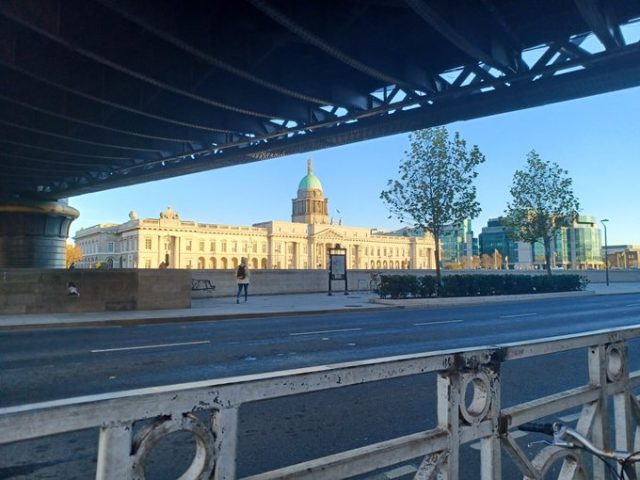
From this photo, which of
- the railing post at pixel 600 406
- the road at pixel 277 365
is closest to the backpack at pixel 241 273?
the road at pixel 277 365

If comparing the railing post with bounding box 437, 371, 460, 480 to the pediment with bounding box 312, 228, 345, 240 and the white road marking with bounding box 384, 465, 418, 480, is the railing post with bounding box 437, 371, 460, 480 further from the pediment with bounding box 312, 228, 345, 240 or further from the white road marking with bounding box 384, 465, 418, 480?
the pediment with bounding box 312, 228, 345, 240

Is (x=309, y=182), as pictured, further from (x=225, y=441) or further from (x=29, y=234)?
(x=225, y=441)

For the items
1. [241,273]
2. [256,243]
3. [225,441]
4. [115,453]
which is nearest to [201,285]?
[241,273]

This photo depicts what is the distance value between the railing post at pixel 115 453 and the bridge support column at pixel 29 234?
40.5 m

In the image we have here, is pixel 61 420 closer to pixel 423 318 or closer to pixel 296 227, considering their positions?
pixel 423 318

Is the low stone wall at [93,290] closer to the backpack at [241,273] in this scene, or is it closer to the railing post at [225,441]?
the backpack at [241,273]

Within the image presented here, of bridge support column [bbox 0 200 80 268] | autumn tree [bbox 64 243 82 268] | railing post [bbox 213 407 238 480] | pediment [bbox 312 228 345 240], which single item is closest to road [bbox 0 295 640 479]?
railing post [bbox 213 407 238 480]

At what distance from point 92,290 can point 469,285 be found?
64.9 feet

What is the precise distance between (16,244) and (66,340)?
1191 inches

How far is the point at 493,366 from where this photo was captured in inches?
100

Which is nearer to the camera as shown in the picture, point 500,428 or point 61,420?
point 61,420

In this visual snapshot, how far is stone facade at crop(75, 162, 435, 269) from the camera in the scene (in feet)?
367

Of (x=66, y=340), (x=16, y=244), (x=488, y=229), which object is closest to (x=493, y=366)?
(x=66, y=340)

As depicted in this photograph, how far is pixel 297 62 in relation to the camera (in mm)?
15188
